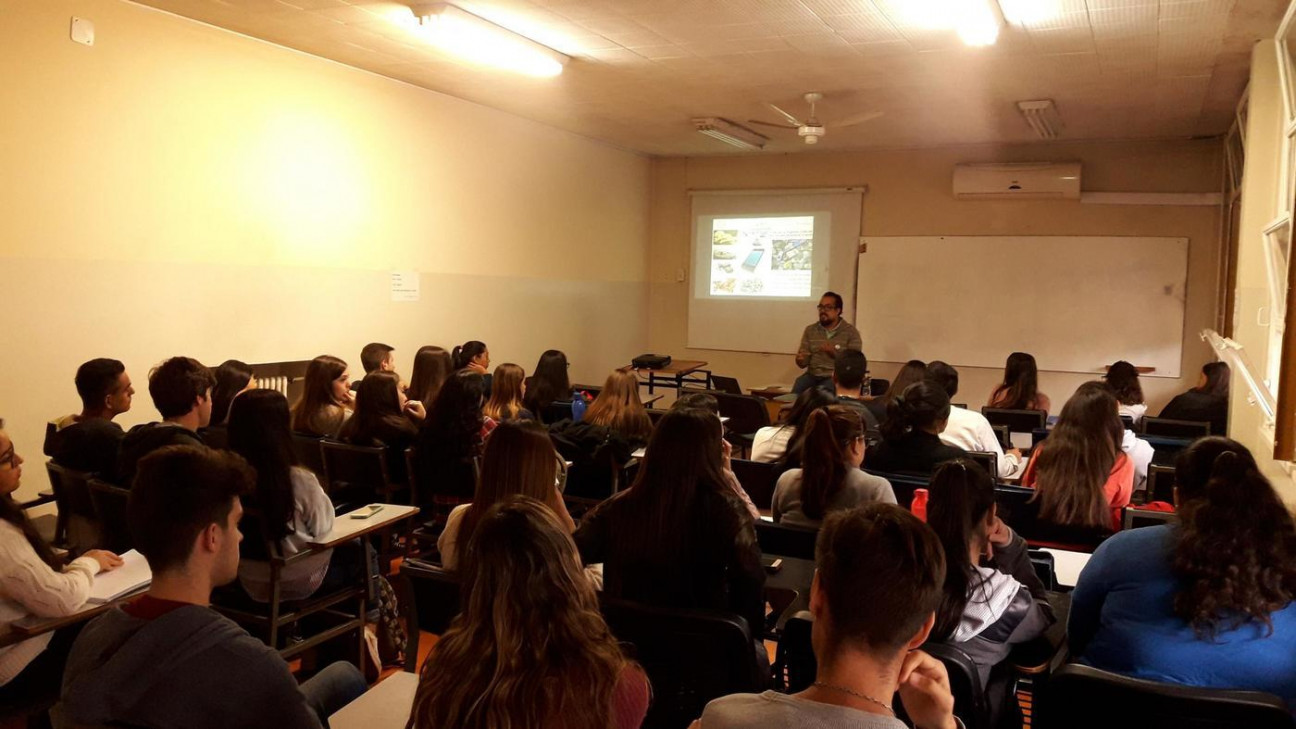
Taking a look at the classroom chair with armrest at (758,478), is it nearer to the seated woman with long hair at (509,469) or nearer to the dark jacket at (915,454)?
the dark jacket at (915,454)

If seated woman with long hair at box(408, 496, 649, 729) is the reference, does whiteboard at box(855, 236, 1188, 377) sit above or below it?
above

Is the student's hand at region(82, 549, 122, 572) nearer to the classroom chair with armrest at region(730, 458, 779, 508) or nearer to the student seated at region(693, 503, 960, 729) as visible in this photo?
the student seated at region(693, 503, 960, 729)

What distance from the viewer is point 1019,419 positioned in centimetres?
550

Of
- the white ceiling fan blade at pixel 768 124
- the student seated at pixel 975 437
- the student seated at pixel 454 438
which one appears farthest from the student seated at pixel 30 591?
the white ceiling fan blade at pixel 768 124

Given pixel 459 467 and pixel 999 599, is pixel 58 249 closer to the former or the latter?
pixel 459 467

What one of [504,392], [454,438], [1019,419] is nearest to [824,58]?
[1019,419]

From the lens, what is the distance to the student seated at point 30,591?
86.2 inches

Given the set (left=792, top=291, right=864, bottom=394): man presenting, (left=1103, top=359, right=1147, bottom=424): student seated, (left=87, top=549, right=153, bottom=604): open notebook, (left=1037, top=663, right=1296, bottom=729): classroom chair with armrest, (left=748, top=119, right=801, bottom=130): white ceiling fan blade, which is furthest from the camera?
(left=792, top=291, right=864, bottom=394): man presenting

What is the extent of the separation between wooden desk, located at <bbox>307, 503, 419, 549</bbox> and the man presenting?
5.26m

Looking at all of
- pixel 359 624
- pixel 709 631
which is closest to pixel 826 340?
pixel 359 624

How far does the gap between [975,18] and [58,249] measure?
15.7ft

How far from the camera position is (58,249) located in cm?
458

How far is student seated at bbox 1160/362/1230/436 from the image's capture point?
18.6 ft

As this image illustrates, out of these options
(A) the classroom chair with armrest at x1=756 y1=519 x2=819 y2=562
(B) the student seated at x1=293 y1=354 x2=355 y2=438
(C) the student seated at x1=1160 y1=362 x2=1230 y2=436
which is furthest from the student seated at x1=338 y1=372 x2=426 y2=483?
(C) the student seated at x1=1160 y1=362 x2=1230 y2=436
